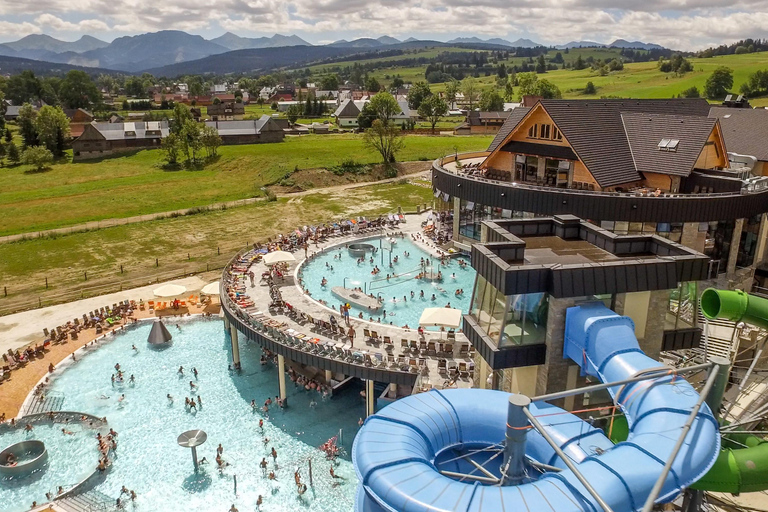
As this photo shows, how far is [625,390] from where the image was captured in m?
12.8

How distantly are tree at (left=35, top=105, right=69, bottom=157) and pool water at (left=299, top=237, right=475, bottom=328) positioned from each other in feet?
303

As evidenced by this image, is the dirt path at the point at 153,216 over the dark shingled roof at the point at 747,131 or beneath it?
beneath

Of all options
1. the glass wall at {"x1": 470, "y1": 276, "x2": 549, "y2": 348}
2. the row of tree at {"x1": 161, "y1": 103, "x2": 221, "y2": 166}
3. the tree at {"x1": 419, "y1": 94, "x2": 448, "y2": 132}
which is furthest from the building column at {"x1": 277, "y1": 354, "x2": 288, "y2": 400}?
the tree at {"x1": 419, "y1": 94, "x2": 448, "y2": 132}

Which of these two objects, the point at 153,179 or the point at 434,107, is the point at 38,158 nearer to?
the point at 153,179

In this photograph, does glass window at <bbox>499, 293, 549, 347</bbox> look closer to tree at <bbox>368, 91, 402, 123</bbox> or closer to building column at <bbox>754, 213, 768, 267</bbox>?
building column at <bbox>754, 213, 768, 267</bbox>

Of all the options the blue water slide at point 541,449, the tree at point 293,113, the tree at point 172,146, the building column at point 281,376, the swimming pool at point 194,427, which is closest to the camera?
the blue water slide at point 541,449

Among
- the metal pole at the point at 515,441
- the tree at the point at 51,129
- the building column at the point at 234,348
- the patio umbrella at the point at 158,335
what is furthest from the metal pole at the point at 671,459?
the tree at the point at 51,129

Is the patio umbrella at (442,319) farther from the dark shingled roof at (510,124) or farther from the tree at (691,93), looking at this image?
the tree at (691,93)

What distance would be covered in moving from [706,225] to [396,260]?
23.0 metres

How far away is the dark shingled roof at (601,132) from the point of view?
39406mm

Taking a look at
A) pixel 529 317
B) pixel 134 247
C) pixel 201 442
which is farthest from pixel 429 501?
pixel 134 247

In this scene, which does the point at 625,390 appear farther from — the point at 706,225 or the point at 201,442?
the point at 706,225

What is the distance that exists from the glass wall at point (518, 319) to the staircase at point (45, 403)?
82.8 ft

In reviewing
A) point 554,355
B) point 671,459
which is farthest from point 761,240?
point 671,459
